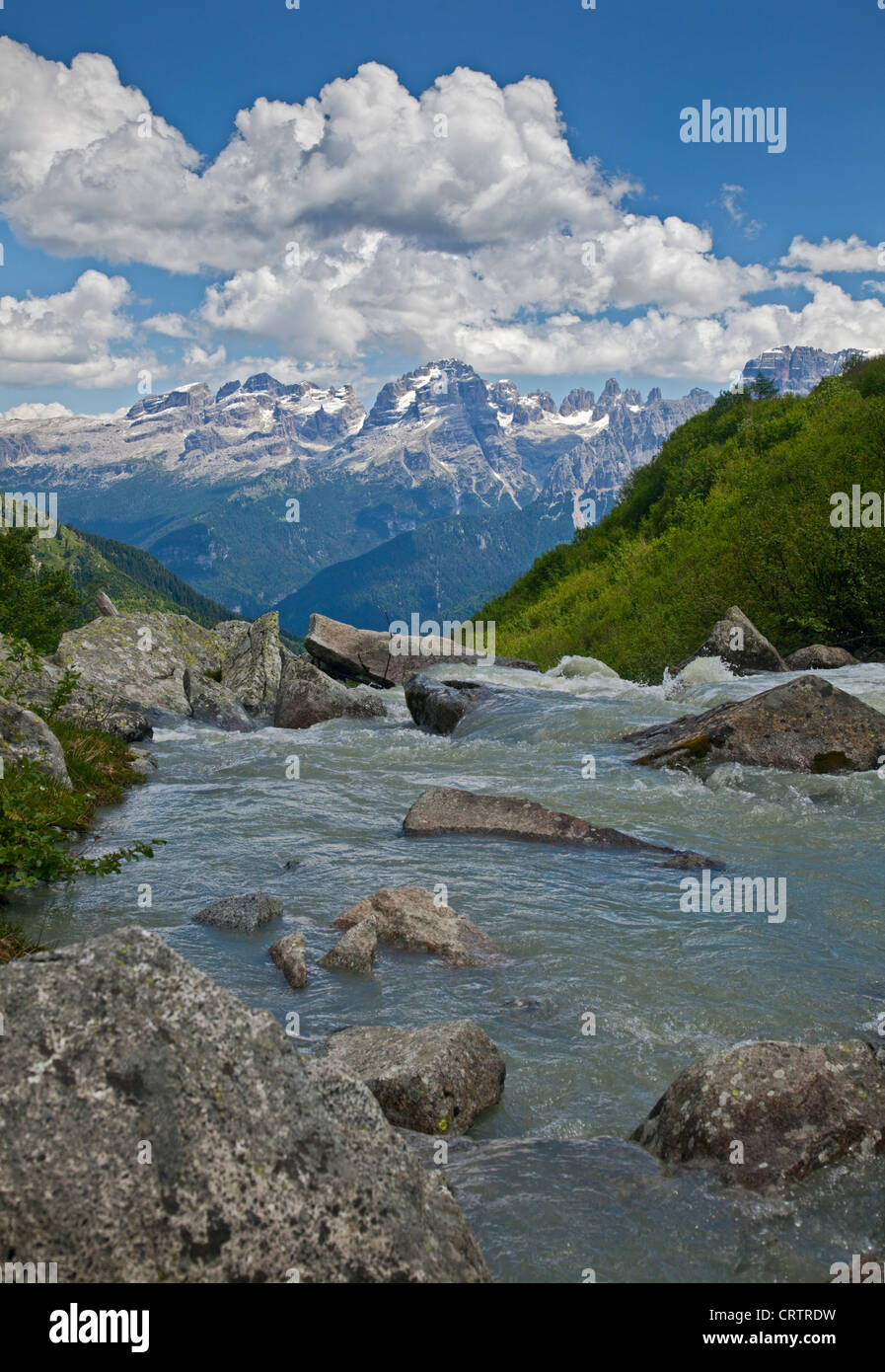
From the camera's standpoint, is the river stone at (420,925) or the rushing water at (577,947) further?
the river stone at (420,925)

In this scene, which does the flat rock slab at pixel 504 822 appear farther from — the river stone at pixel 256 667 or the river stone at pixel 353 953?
the river stone at pixel 256 667

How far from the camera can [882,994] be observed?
343 inches

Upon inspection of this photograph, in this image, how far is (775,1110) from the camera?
227 inches

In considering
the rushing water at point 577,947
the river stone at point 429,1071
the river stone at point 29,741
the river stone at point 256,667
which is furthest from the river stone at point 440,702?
the river stone at point 429,1071

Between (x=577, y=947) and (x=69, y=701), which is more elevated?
(x=69, y=701)

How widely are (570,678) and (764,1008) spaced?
2761 centimetres

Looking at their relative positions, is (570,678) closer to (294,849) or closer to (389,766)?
(389,766)

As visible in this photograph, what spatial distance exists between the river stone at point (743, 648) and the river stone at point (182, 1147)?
26.9 meters

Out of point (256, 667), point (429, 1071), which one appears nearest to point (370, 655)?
point (256, 667)

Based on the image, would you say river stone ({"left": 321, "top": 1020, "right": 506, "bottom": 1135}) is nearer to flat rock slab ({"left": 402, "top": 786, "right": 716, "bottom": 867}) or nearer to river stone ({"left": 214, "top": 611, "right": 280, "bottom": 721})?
flat rock slab ({"left": 402, "top": 786, "right": 716, "bottom": 867})

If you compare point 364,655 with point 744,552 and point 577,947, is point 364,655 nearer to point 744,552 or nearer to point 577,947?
point 744,552

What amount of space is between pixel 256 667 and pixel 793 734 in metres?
21.4

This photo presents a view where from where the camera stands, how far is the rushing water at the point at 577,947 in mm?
5281
